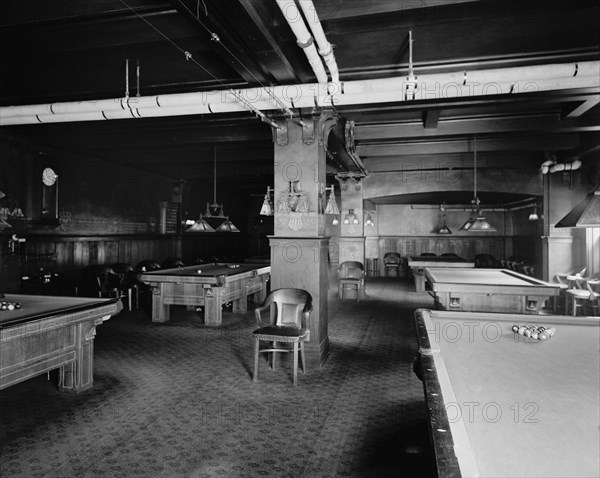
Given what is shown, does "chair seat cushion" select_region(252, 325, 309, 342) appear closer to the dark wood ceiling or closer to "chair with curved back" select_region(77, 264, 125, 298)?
the dark wood ceiling

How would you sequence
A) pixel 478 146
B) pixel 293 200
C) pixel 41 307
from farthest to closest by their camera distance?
pixel 478 146, pixel 293 200, pixel 41 307

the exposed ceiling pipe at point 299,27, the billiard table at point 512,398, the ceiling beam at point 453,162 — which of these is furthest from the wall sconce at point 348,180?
the billiard table at point 512,398

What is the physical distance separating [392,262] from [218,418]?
1230 cm

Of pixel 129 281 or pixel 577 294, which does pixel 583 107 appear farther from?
pixel 129 281

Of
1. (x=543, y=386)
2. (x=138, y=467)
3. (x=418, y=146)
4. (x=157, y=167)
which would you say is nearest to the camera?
(x=543, y=386)

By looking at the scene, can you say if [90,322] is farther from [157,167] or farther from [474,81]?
[157,167]

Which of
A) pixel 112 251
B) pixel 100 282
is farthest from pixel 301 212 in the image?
pixel 112 251

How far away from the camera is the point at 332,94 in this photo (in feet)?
13.8

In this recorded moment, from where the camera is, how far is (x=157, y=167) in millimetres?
10555

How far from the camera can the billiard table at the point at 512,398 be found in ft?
4.69

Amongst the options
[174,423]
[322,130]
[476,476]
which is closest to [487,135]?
[322,130]

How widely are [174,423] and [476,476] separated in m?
2.87

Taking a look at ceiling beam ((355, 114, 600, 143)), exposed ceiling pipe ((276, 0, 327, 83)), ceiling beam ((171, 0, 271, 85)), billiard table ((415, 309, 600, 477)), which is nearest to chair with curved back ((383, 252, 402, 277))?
ceiling beam ((355, 114, 600, 143))

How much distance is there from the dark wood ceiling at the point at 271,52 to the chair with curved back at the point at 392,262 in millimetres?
8458
